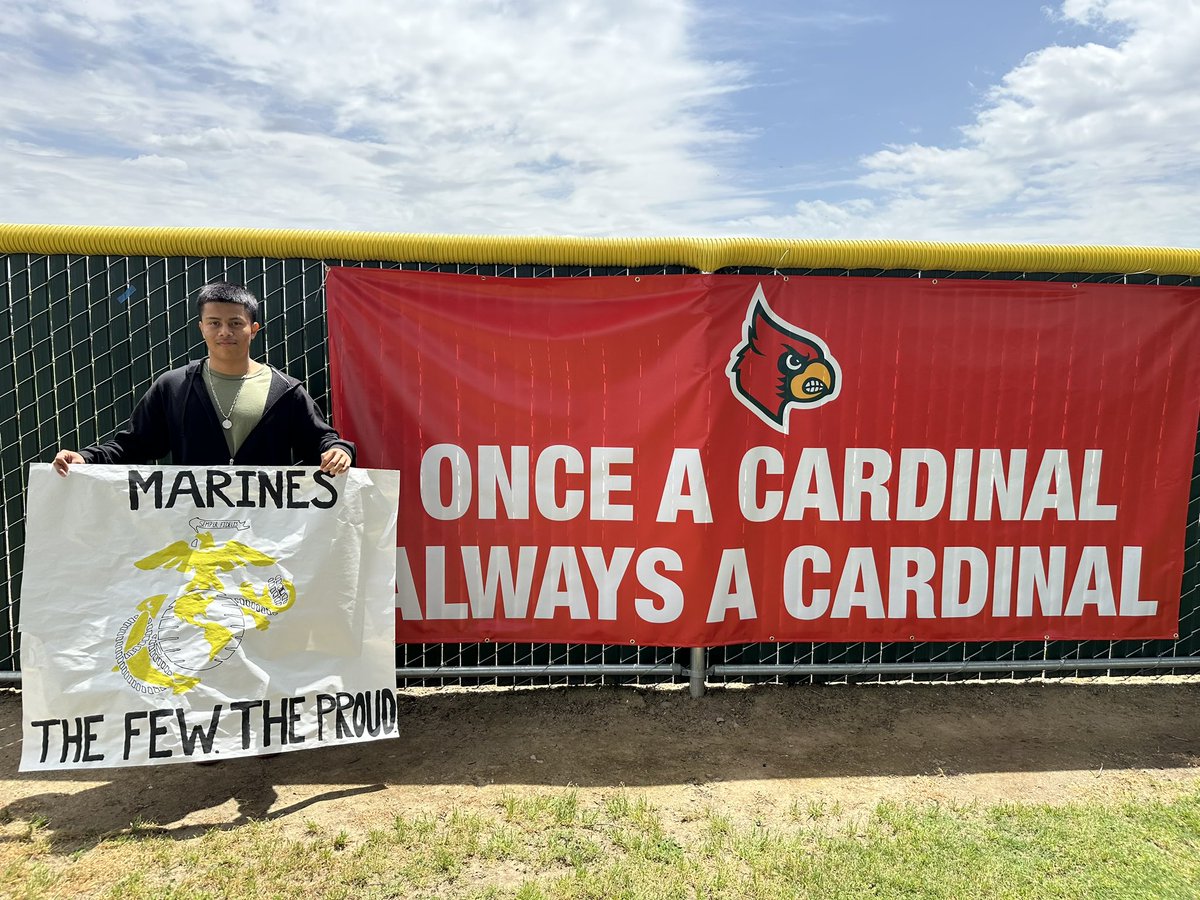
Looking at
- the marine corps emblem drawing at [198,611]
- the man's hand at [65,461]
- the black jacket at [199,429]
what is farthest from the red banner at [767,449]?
the man's hand at [65,461]

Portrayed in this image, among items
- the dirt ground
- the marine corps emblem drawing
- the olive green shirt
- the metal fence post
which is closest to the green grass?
the dirt ground

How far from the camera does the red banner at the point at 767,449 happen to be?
148 inches

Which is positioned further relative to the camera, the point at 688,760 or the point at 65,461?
the point at 688,760

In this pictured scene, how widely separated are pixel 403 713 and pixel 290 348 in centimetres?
195

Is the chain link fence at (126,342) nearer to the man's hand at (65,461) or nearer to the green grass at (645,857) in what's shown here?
the man's hand at (65,461)

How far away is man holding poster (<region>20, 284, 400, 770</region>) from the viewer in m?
3.02

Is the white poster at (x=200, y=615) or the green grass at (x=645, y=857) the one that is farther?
the white poster at (x=200, y=615)

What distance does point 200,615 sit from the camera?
10.2 ft

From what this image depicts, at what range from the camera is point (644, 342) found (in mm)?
3771

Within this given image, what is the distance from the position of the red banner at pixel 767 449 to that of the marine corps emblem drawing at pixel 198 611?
0.76 m

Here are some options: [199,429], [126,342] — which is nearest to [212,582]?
[199,429]

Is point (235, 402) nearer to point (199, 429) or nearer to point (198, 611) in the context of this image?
point (199, 429)

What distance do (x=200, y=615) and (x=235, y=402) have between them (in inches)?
35.2

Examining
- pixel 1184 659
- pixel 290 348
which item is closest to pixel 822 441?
pixel 1184 659
